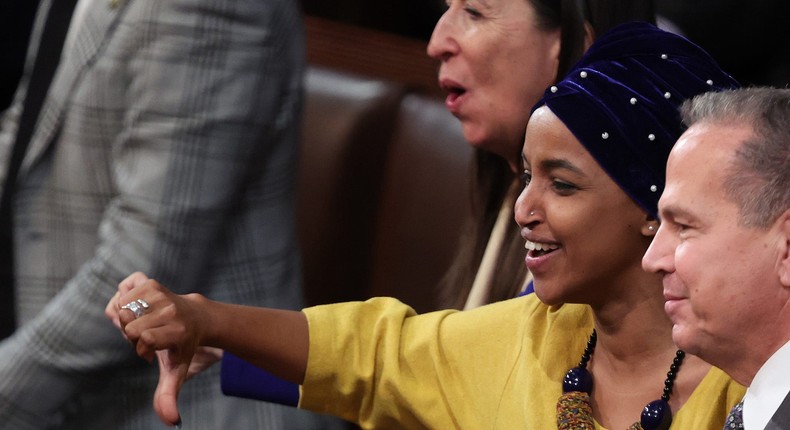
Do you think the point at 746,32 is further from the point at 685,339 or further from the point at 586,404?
the point at 685,339

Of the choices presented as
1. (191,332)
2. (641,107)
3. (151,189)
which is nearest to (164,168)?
(151,189)

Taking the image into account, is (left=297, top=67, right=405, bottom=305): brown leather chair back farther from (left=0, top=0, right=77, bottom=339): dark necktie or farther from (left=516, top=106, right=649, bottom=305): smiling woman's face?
(left=516, top=106, right=649, bottom=305): smiling woman's face

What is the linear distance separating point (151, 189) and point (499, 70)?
0.46 m

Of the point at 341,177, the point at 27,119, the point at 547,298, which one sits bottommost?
the point at 341,177

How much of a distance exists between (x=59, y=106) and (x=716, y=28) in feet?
4.21

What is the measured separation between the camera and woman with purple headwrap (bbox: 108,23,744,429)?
4.69ft

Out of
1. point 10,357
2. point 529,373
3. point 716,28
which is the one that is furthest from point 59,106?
point 716,28

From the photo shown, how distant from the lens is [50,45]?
1986mm

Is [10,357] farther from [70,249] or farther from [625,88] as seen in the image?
[625,88]

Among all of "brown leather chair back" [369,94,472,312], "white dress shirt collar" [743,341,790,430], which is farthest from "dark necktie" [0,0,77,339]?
"white dress shirt collar" [743,341,790,430]

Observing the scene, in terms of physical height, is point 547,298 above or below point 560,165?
below

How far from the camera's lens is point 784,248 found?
1.15 meters

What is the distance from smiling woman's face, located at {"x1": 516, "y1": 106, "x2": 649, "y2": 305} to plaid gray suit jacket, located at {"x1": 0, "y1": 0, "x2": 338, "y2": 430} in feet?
1.60

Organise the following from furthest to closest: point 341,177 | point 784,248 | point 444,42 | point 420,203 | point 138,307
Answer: point 341,177
point 420,203
point 444,42
point 138,307
point 784,248
